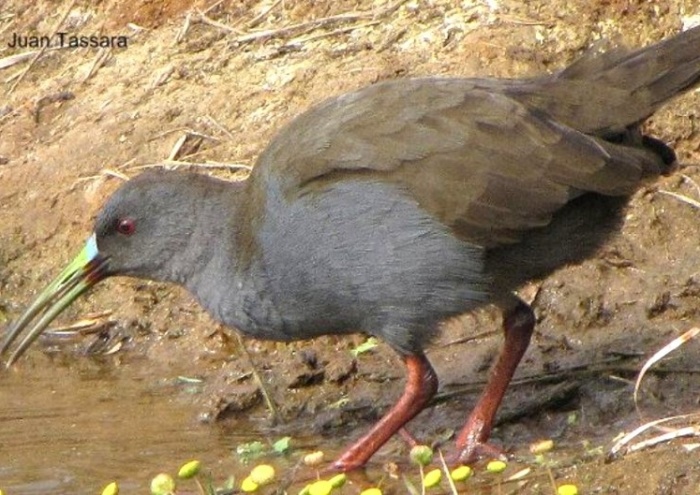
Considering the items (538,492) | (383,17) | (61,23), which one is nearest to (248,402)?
(538,492)

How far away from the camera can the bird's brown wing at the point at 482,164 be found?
6.04 meters

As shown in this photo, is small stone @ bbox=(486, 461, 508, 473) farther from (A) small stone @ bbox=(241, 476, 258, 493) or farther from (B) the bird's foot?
(A) small stone @ bbox=(241, 476, 258, 493)

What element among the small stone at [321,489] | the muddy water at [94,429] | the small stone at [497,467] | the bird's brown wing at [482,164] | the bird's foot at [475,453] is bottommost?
the muddy water at [94,429]

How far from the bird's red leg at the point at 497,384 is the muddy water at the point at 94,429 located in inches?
39.6

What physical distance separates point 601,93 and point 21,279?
12.5 ft

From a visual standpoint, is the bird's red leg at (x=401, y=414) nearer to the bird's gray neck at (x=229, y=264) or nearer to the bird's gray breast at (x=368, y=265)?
the bird's gray breast at (x=368, y=265)

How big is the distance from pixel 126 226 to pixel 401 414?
140 cm

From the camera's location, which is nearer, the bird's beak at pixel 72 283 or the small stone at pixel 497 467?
the small stone at pixel 497 467

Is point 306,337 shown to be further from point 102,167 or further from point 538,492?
point 102,167

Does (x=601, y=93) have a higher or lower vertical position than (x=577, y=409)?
higher

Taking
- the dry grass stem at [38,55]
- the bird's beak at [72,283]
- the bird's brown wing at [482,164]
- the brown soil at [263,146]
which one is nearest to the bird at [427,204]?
the bird's brown wing at [482,164]

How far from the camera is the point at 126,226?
6566mm

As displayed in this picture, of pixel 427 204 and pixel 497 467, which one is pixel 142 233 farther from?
pixel 497 467

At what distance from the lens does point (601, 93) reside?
20.5 feet
